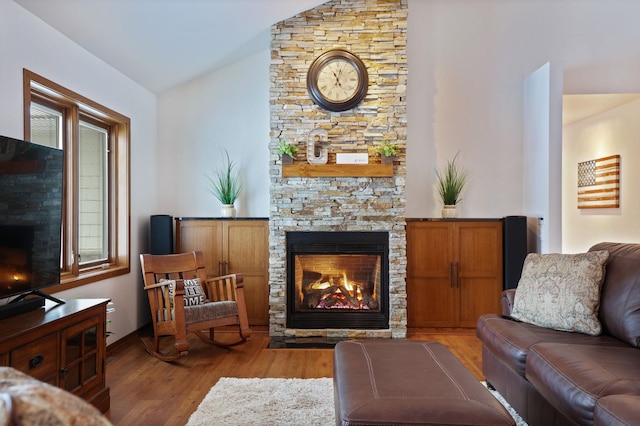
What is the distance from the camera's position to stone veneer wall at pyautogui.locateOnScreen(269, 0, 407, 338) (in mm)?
4336

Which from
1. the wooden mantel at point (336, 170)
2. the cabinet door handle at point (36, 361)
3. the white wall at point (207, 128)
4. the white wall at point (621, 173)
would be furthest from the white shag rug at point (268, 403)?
the white wall at point (621, 173)

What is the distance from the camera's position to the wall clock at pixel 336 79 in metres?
4.31

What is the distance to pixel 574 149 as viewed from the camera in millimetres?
6465

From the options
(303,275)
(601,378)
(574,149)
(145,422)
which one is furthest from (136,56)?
(574,149)

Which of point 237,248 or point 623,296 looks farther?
point 237,248

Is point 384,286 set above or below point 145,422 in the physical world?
above

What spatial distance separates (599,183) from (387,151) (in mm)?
3394

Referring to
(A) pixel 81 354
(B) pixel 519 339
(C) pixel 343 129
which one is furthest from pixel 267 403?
(C) pixel 343 129

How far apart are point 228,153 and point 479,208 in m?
2.84

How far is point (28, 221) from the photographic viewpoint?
2459 mm

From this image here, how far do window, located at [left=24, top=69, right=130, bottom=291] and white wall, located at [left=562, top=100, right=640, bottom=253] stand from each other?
18.3 ft

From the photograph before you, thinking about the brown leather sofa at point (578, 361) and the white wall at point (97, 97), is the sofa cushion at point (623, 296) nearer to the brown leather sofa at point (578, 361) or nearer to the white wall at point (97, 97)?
the brown leather sofa at point (578, 361)

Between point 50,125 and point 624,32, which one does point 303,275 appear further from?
point 624,32

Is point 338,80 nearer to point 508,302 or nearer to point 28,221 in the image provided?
point 508,302
